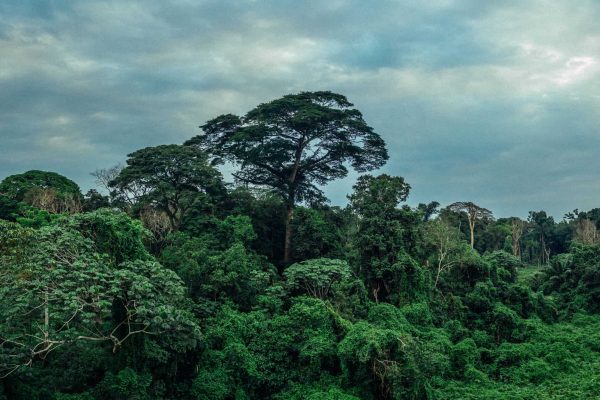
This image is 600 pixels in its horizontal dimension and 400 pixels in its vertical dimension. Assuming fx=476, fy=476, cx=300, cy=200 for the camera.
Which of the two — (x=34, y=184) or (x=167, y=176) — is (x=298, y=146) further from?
(x=34, y=184)

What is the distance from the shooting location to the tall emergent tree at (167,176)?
25016 millimetres

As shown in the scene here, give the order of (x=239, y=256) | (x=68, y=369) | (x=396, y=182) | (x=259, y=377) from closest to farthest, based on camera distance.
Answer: (x=68, y=369)
(x=259, y=377)
(x=239, y=256)
(x=396, y=182)

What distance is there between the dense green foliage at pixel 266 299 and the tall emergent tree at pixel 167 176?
0.08m

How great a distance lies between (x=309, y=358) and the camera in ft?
52.7

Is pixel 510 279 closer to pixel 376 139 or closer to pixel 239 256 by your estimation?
pixel 376 139

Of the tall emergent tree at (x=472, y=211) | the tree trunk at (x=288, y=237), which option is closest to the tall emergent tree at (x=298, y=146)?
the tree trunk at (x=288, y=237)

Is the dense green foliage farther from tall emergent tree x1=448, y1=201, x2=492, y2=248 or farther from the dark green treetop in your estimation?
tall emergent tree x1=448, y1=201, x2=492, y2=248

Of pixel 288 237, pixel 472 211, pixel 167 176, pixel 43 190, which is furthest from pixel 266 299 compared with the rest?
pixel 472 211

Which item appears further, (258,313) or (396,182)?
(396,182)

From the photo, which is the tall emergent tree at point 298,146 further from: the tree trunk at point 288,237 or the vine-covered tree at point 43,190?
the vine-covered tree at point 43,190

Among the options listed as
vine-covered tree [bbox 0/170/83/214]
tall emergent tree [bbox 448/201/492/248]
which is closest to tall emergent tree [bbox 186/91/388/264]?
vine-covered tree [bbox 0/170/83/214]

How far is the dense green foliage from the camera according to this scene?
12.7 m

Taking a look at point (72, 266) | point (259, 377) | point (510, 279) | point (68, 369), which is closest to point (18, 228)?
point (72, 266)

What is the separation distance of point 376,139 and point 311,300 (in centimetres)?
1376
